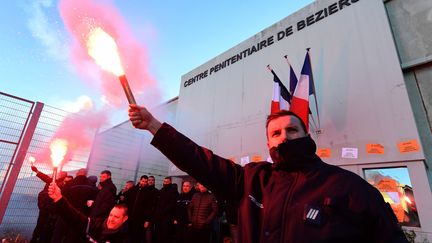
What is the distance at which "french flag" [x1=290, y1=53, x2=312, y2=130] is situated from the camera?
19.3ft

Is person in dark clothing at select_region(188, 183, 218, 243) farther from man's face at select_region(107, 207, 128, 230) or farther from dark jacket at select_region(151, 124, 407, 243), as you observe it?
dark jacket at select_region(151, 124, 407, 243)

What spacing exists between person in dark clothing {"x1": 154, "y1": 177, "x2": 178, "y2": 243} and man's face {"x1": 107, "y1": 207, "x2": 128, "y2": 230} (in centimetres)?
313

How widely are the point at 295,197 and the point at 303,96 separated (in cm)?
533

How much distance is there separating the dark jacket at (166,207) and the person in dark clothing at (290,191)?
602 centimetres

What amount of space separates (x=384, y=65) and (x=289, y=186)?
6131mm

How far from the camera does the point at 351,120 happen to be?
19.9 ft

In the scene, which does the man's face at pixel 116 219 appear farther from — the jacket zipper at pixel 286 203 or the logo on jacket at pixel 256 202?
the jacket zipper at pixel 286 203

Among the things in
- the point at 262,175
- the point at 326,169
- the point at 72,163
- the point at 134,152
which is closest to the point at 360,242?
the point at 326,169

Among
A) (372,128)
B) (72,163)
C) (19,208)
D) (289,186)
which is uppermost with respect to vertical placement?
(372,128)

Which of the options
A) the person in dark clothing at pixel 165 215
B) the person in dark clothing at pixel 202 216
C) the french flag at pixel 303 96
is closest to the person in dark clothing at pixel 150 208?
the person in dark clothing at pixel 165 215

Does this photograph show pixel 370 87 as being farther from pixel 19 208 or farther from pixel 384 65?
pixel 19 208

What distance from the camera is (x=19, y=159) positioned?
641 cm

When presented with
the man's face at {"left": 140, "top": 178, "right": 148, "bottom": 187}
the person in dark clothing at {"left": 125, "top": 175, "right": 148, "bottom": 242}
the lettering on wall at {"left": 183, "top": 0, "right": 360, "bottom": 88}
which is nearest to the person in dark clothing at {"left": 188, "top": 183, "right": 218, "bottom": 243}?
the person in dark clothing at {"left": 125, "top": 175, "right": 148, "bottom": 242}

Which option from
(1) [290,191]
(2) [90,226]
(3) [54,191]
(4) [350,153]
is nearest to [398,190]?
(4) [350,153]
